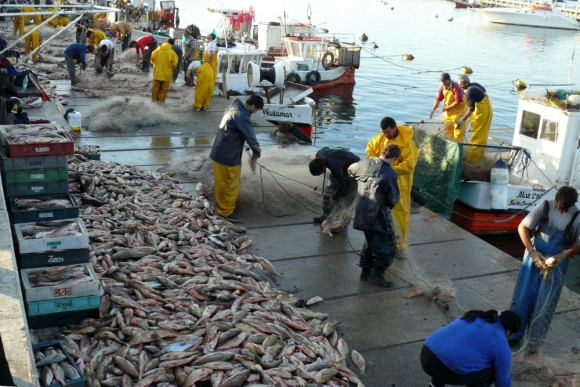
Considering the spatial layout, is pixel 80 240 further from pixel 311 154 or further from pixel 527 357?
pixel 311 154

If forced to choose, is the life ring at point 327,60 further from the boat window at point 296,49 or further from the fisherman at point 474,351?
the fisherman at point 474,351

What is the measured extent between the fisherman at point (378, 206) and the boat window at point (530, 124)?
772 cm

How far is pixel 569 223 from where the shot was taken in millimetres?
5695

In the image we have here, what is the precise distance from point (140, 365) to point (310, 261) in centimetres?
323

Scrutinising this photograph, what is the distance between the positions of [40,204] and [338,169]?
3755 millimetres

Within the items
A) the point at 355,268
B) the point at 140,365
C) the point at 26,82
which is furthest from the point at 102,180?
the point at 26,82

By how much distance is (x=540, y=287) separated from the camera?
595 centimetres

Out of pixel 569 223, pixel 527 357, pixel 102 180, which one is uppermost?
pixel 569 223

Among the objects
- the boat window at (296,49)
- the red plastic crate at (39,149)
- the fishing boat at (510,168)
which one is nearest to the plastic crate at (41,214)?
the red plastic crate at (39,149)

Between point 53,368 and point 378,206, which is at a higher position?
point 378,206

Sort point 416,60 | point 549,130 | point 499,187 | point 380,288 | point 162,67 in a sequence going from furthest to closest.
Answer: point 416,60 → point 162,67 → point 549,130 → point 499,187 → point 380,288

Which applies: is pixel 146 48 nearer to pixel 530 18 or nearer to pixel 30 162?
pixel 30 162

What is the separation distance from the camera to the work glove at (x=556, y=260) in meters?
5.67

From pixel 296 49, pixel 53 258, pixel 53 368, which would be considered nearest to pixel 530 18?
pixel 296 49
